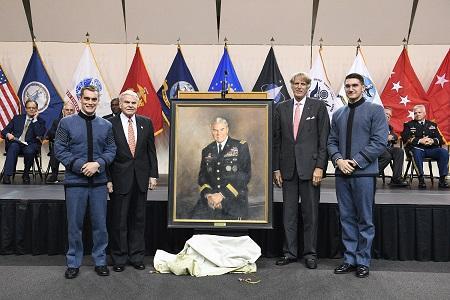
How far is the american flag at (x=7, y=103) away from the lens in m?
6.71

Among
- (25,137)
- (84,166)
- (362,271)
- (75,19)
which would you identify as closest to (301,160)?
(362,271)

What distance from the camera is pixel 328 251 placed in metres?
3.85

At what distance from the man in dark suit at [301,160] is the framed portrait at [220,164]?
5.5 inches

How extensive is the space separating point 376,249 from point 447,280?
75 cm

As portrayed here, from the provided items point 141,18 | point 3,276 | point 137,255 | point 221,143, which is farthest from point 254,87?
point 3,276

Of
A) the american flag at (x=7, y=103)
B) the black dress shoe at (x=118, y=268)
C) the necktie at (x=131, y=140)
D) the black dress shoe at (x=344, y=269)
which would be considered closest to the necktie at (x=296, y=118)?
the black dress shoe at (x=344, y=269)

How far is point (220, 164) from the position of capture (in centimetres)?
344

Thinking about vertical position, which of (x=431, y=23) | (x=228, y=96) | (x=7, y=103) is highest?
(x=431, y=23)

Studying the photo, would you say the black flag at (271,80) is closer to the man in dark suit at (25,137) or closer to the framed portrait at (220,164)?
the man in dark suit at (25,137)

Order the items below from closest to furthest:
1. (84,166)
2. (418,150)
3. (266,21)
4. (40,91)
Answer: (84,166), (418,150), (40,91), (266,21)

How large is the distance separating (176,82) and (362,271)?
469cm

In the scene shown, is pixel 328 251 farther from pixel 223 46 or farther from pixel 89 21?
pixel 89 21

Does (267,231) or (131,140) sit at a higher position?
(131,140)

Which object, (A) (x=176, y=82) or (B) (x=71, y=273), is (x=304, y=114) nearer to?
(B) (x=71, y=273)
